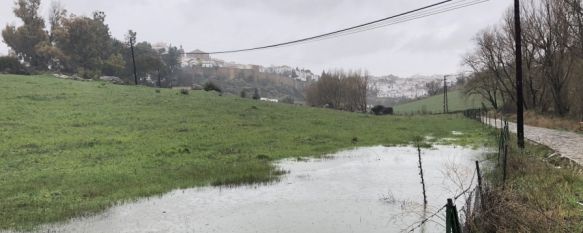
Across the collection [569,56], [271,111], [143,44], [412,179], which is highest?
[143,44]

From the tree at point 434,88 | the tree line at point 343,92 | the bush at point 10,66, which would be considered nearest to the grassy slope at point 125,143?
the bush at point 10,66

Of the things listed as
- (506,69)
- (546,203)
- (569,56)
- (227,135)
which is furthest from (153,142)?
(506,69)

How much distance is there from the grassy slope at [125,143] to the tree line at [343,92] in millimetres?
60876

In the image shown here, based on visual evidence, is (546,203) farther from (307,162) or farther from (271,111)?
(271,111)

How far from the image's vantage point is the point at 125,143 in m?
24.0

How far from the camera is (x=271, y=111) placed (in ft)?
148

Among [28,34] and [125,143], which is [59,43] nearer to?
[28,34]

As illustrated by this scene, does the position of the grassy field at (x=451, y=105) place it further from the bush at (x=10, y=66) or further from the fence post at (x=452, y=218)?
the fence post at (x=452, y=218)

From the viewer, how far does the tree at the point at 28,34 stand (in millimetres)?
82062

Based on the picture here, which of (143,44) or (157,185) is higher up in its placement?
(143,44)

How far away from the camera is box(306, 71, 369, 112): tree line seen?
106 m

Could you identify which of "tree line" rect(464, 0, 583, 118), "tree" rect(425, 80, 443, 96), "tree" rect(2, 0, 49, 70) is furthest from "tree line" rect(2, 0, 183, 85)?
"tree" rect(425, 80, 443, 96)

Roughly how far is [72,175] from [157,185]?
139 inches

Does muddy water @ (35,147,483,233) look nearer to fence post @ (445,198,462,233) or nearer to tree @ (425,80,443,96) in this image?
fence post @ (445,198,462,233)
